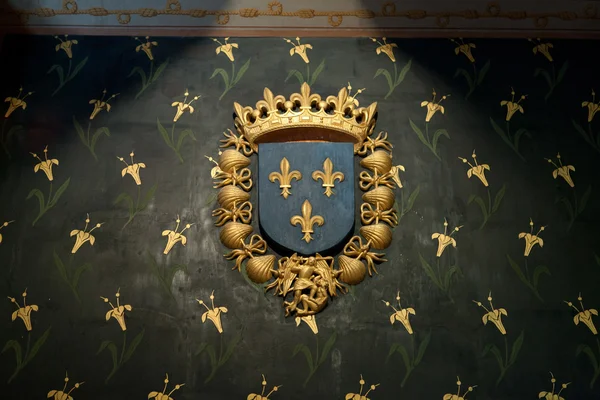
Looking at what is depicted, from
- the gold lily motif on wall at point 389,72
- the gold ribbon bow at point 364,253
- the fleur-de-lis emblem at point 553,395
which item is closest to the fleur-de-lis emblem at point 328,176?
the gold ribbon bow at point 364,253

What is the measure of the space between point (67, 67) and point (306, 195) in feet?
4.37

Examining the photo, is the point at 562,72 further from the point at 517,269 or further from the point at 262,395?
the point at 262,395

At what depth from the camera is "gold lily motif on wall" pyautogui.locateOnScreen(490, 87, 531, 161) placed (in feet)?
11.3

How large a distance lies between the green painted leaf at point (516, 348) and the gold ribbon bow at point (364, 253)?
0.66 meters

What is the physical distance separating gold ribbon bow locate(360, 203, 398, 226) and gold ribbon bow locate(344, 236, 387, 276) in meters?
0.10

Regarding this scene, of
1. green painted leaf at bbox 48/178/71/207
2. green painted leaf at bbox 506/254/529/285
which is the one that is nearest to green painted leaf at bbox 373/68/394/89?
green painted leaf at bbox 506/254/529/285

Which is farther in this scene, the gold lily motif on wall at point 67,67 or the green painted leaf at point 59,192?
the gold lily motif on wall at point 67,67

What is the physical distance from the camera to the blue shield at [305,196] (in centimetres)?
322

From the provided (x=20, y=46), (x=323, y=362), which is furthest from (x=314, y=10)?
(x=323, y=362)

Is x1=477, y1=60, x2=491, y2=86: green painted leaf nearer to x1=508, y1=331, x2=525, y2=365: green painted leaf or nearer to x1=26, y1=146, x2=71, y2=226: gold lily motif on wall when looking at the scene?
x1=508, y1=331, x2=525, y2=365: green painted leaf

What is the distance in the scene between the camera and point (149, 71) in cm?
354

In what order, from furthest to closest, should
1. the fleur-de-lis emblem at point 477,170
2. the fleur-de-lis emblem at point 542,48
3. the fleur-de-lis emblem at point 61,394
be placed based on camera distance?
the fleur-de-lis emblem at point 542,48 → the fleur-de-lis emblem at point 477,170 → the fleur-de-lis emblem at point 61,394

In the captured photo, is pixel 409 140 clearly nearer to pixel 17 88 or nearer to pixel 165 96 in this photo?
pixel 165 96

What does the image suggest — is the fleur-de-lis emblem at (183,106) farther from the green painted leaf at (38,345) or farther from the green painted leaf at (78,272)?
the green painted leaf at (38,345)
